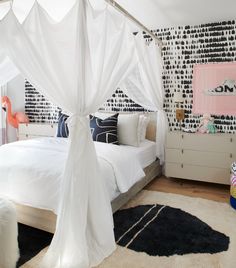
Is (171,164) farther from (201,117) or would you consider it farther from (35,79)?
(35,79)

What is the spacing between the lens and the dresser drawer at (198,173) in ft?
12.0

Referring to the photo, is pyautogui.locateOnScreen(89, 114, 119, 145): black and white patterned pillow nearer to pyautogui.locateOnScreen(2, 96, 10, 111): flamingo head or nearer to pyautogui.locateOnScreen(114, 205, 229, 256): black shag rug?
pyautogui.locateOnScreen(114, 205, 229, 256): black shag rug

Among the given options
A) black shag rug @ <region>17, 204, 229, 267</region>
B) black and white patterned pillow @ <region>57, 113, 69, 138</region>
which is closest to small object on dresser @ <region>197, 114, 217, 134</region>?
black shag rug @ <region>17, 204, 229, 267</region>

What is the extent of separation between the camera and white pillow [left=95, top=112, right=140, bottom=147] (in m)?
3.66

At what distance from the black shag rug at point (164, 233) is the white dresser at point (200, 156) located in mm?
985

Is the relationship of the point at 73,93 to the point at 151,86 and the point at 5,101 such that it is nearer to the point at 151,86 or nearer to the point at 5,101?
the point at 151,86

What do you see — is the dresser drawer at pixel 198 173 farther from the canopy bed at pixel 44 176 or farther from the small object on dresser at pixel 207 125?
the canopy bed at pixel 44 176

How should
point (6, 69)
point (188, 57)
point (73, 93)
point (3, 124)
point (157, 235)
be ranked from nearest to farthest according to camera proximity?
point (73, 93) → point (157, 235) → point (6, 69) → point (188, 57) → point (3, 124)

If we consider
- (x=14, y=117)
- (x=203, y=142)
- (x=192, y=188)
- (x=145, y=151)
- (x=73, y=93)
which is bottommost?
(x=192, y=188)

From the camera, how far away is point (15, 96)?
5.22 metres

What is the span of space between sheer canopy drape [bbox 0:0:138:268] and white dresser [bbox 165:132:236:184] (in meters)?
2.02

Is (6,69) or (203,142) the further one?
(203,142)

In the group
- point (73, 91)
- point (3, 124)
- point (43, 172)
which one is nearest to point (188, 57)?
point (73, 91)

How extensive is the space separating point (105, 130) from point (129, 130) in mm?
357
